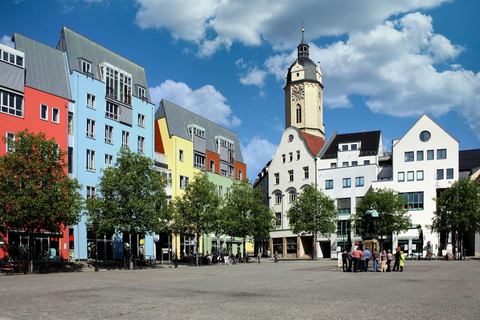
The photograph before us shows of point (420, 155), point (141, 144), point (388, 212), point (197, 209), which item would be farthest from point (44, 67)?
point (420, 155)

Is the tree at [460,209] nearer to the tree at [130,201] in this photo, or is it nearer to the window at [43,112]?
the tree at [130,201]

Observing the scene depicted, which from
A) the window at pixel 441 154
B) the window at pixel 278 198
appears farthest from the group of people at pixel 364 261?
the window at pixel 278 198

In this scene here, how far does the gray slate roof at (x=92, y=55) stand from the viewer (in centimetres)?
5449

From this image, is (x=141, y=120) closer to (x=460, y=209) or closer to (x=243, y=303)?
(x=460, y=209)

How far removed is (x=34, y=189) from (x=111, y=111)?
75.8ft

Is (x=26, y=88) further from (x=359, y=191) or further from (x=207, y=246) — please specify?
(x=359, y=191)

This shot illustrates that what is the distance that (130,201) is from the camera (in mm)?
45062

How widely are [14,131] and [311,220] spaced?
42.3m

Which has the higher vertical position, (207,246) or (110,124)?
(110,124)

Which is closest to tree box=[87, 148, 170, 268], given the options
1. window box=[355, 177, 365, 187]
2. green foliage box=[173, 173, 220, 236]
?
green foliage box=[173, 173, 220, 236]

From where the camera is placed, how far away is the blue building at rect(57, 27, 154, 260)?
172ft

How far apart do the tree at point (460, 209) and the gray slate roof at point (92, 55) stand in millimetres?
39959

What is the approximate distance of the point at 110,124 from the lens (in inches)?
2270

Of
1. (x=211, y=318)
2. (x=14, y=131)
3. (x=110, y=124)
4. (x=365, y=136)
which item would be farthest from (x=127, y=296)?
(x=365, y=136)
